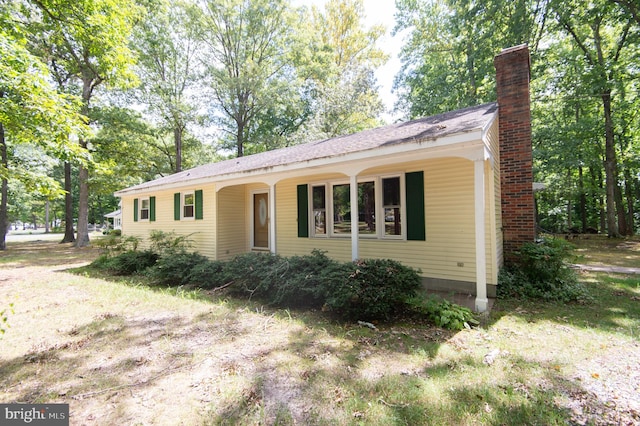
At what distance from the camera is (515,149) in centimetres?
652

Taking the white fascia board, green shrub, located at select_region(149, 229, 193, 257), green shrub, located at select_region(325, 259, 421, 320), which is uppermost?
the white fascia board

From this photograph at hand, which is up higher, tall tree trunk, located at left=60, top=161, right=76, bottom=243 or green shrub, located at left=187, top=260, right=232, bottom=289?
tall tree trunk, located at left=60, top=161, right=76, bottom=243

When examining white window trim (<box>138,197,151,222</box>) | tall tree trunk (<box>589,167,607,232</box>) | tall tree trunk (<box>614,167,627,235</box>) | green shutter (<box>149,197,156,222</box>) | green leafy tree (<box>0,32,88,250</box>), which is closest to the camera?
green leafy tree (<box>0,32,88,250</box>)

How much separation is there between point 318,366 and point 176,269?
18.6 feet

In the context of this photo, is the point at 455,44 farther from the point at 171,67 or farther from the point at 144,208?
the point at 171,67

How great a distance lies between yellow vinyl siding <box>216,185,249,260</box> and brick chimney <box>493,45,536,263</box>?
788cm

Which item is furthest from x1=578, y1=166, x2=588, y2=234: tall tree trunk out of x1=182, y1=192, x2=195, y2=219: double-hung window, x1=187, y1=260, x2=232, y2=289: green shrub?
x1=182, y1=192, x2=195, y2=219: double-hung window

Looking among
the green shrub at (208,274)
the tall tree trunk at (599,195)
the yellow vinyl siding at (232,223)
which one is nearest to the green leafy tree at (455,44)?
the tall tree trunk at (599,195)

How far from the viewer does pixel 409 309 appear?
5.01m

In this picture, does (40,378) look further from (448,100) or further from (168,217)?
(448,100)

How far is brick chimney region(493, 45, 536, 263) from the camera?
6.42 m

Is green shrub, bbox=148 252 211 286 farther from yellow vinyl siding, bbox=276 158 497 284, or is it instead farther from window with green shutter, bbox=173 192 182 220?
yellow vinyl siding, bbox=276 158 497 284

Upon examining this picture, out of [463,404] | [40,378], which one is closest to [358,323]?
[463,404]

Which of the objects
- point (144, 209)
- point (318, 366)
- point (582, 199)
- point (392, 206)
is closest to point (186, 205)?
point (144, 209)
